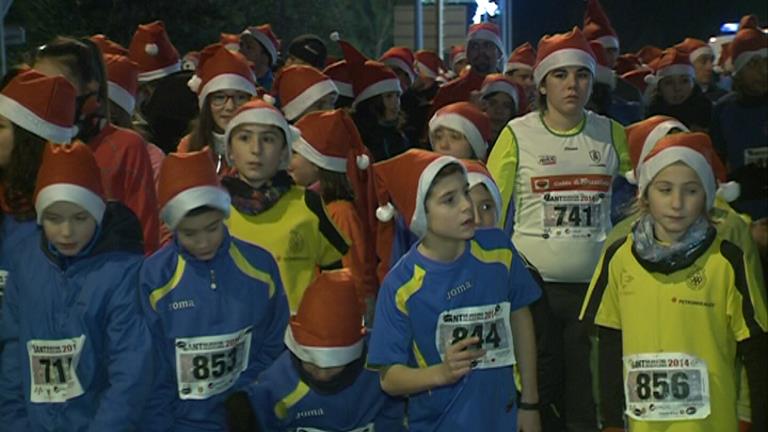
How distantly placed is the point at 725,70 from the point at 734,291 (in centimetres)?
884

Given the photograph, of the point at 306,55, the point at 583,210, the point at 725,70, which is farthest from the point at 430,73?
the point at 583,210

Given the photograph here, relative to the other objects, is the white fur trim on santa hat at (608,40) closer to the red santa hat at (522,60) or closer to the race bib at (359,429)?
the red santa hat at (522,60)

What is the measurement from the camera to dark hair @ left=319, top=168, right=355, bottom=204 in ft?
22.1

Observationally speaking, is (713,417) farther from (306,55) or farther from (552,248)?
(306,55)

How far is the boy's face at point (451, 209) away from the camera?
185 inches

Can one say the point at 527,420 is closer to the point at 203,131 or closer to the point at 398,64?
the point at 203,131

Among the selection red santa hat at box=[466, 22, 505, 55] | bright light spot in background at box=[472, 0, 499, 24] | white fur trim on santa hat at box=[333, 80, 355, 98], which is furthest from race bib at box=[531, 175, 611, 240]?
bright light spot in background at box=[472, 0, 499, 24]

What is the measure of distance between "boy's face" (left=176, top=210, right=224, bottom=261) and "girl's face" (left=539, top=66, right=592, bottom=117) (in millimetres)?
2338

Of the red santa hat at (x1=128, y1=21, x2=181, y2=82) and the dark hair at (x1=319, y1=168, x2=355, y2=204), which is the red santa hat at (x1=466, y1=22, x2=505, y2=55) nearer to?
the red santa hat at (x1=128, y1=21, x2=181, y2=82)

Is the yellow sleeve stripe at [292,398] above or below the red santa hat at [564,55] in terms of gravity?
below

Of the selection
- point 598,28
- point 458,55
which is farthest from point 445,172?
point 458,55

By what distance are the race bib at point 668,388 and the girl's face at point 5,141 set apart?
2760 millimetres

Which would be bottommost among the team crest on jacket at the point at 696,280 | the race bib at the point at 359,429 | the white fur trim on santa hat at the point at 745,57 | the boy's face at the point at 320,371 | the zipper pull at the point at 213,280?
the race bib at the point at 359,429

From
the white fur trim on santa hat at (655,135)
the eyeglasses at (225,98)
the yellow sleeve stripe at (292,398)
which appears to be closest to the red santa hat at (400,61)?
the eyeglasses at (225,98)
